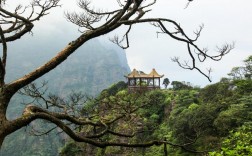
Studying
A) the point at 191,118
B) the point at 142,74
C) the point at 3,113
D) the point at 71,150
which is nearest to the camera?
the point at 3,113

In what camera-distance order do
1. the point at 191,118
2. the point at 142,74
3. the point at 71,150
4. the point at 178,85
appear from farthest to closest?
the point at 178,85 < the point at 142,74 < the point at 71,150 < the point at 191,118

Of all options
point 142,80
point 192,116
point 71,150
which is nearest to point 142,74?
point 142,80

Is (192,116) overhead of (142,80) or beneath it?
beneath

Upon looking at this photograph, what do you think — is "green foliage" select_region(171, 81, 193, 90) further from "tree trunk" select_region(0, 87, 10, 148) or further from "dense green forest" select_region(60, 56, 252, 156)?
"tree trunk" select_region(0, 87, 10, 148)

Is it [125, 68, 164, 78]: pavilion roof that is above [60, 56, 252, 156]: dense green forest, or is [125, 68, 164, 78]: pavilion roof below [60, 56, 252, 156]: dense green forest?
above

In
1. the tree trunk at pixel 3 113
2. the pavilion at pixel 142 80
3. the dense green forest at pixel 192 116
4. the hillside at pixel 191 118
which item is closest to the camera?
the tree trunk at pixel 3 113

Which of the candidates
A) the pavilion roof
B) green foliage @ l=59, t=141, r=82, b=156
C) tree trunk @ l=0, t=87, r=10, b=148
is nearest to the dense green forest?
green foliage @ l=59, t=141, r=82, b=156

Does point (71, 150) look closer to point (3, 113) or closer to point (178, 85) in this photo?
point (178, 85)

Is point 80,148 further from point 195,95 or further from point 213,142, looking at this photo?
point 213,142

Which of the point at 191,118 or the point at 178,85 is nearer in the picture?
the point at 191,118

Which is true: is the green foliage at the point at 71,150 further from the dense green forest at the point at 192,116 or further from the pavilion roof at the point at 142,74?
the pavilion roof at the point at 142,74

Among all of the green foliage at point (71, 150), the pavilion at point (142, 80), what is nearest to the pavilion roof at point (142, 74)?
the pavilion at point (142, 80)

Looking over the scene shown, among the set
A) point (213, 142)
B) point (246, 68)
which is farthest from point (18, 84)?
point (246, 68)

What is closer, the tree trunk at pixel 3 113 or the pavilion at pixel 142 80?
the tree trunk at pixel 3 113
